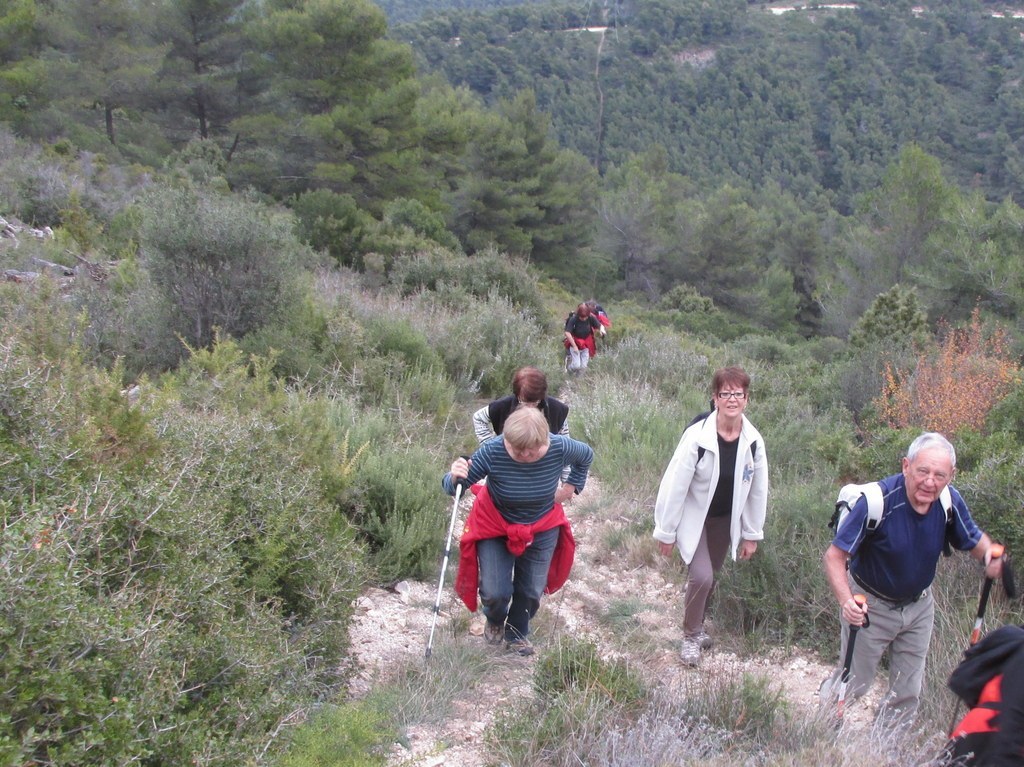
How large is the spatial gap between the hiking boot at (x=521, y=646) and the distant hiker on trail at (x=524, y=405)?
107 centimetres

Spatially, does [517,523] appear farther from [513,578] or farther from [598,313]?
[598,313]

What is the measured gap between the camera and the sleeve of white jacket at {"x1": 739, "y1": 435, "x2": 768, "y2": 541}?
4.28 meters

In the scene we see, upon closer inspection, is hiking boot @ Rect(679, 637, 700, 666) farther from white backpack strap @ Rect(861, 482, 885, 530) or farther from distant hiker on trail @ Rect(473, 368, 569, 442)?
white backpack strap @ Rect(861, 482, 885, 530)

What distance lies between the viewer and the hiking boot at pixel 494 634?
14.4ft

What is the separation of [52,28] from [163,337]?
71.9ft

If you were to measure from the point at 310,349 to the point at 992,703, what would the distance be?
6.30 m

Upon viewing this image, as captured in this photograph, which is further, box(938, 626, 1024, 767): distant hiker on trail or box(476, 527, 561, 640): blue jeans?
box(476, 527, 561, 640): blue jeans

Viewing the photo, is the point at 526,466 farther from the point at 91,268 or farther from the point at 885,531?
the point at 91,268

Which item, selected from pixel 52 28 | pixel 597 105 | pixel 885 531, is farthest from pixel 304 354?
pixel 597 105

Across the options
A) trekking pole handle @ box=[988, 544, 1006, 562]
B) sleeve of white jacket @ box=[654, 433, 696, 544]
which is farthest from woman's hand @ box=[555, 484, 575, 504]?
trekking pole handle @ box=[988, 544, 1006, 562]

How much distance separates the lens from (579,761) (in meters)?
3.00

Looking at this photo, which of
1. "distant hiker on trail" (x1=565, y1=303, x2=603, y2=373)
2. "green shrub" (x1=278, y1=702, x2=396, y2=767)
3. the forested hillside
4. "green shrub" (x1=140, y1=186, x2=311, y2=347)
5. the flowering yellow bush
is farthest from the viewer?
the forested hillside

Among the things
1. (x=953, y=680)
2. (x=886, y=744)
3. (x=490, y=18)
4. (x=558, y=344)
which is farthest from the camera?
(x=490, y=18)

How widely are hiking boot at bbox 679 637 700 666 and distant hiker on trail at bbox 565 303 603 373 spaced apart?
6.36 m
